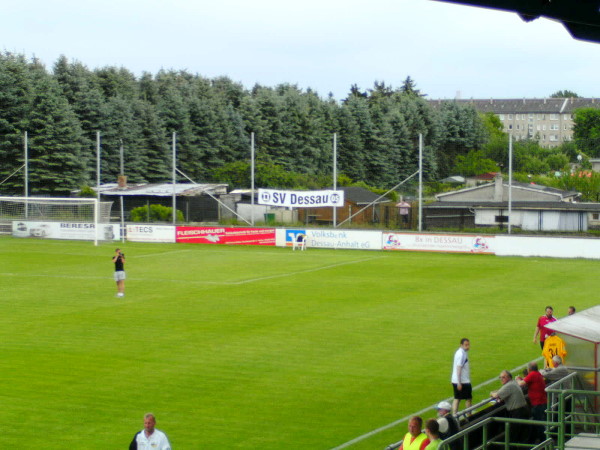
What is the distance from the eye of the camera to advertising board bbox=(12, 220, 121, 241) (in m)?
59.2

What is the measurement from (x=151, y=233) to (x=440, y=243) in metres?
19.3

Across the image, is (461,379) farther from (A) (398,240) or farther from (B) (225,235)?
A: (B) (225,235)

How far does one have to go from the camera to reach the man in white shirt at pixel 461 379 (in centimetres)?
1709

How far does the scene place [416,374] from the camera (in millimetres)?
20750

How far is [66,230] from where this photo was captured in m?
59.7

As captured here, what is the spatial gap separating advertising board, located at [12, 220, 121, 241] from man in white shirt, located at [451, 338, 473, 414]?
44.6 metres

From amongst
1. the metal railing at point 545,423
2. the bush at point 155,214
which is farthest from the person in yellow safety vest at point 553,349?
the bush at point 155,214

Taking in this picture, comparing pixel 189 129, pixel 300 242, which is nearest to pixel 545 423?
pixel 300 242

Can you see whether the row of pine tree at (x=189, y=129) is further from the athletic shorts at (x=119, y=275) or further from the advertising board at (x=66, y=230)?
the athletic shorts at (x=119, y=275)

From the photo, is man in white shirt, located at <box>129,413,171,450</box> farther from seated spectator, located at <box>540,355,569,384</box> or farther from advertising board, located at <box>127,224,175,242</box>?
advertising board, located at <box>127,224,175,242</box>

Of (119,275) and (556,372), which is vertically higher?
(119,275)

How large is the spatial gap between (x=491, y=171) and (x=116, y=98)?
44003mm

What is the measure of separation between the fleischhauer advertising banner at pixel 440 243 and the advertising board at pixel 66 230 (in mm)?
18952

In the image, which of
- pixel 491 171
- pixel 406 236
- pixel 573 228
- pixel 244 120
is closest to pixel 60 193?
pixel 244 120
